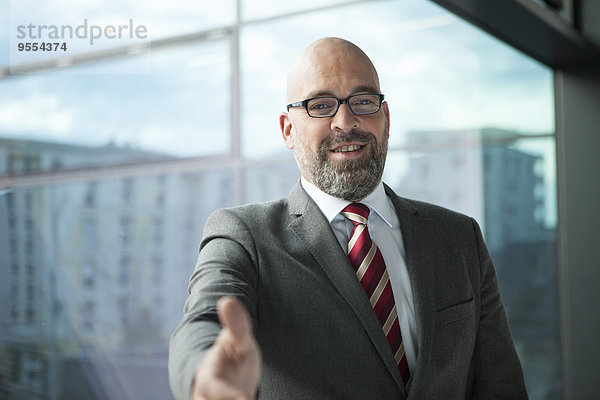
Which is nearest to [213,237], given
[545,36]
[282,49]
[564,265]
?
[545,36]

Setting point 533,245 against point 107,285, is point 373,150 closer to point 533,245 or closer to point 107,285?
point 533,245

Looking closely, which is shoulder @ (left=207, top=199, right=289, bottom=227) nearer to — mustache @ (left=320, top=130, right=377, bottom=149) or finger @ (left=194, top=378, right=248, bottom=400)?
mustache @ (left=320, top=130, right=377, bottom=149)

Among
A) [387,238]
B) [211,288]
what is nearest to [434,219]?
[387,238]

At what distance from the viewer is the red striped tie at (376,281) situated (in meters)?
1.44

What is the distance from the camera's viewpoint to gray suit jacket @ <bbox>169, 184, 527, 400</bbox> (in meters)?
1.37

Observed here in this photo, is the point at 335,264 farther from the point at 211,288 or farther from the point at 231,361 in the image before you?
the point at 231,361

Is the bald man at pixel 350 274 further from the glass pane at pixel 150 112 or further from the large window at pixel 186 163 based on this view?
the glass pane at pixel 150 112

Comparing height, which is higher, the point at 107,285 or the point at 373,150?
the point at 373,150

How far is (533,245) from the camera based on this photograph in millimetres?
4492

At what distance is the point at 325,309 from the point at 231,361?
0.55 metres

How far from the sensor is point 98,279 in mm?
6773

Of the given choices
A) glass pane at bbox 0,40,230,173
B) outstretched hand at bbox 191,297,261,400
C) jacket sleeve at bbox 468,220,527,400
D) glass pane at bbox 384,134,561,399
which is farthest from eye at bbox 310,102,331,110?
glass pane at bbox 0,40,230,173

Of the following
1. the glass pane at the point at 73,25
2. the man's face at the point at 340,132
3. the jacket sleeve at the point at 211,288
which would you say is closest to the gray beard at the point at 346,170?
the man's face at the point at 340,132

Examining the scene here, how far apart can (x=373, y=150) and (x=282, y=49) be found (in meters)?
5.66
